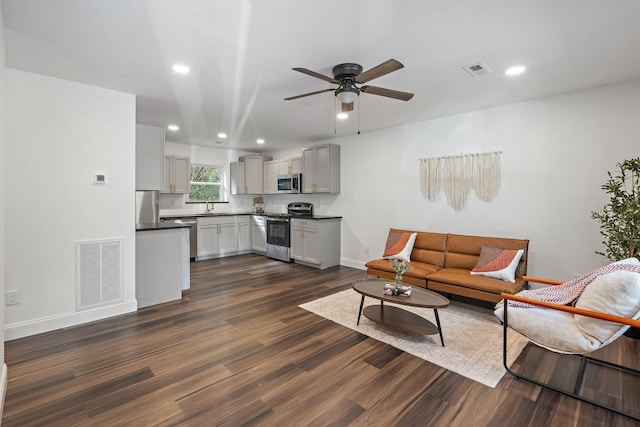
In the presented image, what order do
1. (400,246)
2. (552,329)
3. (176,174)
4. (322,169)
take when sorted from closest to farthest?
(552,329), (400,246), (322,169), (176,174)

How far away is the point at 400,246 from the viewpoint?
4531mm

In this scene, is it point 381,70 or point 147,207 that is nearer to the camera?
point 381,70

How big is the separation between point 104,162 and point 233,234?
377 cm

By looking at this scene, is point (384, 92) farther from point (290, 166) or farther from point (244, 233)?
point (244, 233)

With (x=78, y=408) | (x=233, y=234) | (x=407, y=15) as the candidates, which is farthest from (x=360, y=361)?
(x=233, y=234)

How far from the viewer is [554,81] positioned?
314 centimetres

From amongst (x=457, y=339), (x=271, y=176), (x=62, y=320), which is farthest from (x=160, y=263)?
(x=271, y=176)

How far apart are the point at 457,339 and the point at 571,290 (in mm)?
1025

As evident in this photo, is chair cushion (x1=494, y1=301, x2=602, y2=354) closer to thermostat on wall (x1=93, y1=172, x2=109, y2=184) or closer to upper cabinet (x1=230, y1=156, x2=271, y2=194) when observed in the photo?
thermostat on wall (x1=93, y1=172, x2=109, y2=184)

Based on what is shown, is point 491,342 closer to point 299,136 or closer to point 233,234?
point 299,136

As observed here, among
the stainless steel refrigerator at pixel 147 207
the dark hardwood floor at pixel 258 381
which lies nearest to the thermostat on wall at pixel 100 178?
the dark hardwood floor at pixel 258 381

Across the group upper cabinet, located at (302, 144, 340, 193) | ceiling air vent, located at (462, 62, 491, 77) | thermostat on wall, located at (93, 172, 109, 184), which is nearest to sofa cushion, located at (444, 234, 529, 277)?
ceiling air vent, located at (462, 62, 491, 77)

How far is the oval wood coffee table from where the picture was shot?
2.69 m

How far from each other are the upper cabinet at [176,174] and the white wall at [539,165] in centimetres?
417
